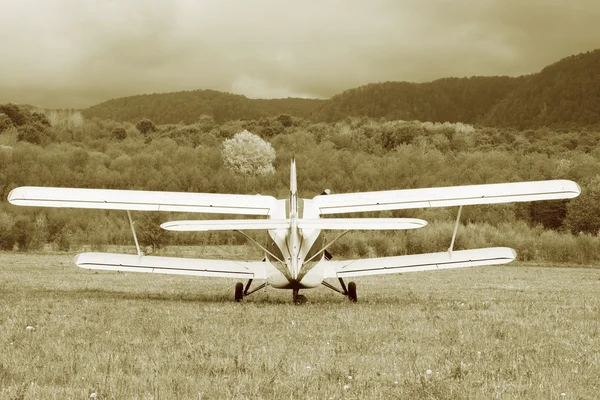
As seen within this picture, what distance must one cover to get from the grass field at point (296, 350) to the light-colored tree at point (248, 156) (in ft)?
316

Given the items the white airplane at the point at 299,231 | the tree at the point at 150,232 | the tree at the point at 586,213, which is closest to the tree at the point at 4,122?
the tree at the point at 150,232

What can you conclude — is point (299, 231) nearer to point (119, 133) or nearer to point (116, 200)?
point (116, 200)

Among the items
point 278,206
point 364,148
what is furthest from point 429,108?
point 278,206

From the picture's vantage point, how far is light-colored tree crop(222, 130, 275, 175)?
110 metres

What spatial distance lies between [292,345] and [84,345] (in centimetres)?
254

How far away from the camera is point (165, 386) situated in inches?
A: 251

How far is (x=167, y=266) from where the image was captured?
49.5 ft

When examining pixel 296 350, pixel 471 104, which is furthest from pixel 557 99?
pixel 296 350

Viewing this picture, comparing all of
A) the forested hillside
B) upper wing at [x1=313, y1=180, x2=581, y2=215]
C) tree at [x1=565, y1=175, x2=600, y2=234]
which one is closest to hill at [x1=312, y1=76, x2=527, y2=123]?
the forested hillside

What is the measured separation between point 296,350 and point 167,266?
732cm

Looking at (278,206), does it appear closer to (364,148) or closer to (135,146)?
(364,148)

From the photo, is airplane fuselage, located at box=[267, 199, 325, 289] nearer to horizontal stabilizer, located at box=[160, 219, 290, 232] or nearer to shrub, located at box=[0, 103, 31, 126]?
horizontal stabilizer, located at box=[160, 219, 290, 232]

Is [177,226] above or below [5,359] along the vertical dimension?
above

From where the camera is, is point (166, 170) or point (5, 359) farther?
point (166, 170)
